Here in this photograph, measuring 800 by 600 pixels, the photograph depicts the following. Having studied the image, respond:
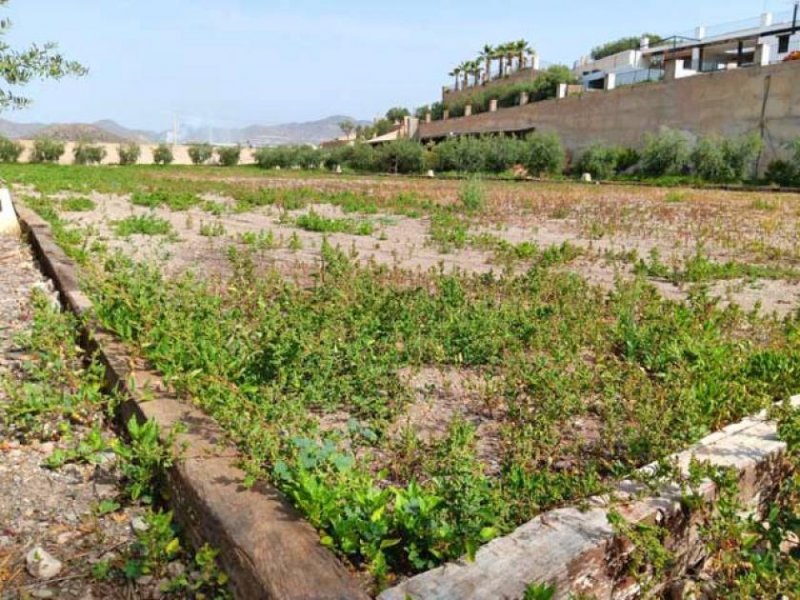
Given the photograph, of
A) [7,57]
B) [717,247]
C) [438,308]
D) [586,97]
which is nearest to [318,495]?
[438,308]

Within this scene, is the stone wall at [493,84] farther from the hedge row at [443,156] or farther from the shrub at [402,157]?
the hedge row at [443,156]

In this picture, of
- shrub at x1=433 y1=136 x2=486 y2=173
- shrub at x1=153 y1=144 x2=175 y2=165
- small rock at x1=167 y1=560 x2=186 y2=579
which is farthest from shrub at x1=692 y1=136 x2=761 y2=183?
shrub at x1=153 y1=144 x2=175 y2=165

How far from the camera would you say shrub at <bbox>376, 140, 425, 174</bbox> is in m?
47.6

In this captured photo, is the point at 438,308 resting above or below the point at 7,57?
→ below

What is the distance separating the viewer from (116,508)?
261 centimetres

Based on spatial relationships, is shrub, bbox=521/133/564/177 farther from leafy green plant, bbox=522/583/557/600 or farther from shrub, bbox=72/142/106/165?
leafy green plant, bbox=522/583/557/600

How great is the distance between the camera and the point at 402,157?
157ft

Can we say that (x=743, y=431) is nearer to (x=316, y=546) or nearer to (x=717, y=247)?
(x=316, y=546)

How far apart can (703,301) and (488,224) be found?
6.90 metres

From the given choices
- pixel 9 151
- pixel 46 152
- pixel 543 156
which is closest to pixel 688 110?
pixel 543 156

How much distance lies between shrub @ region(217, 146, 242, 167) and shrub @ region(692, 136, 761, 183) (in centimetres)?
4192

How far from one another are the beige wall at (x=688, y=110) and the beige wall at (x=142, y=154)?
29.1 metres

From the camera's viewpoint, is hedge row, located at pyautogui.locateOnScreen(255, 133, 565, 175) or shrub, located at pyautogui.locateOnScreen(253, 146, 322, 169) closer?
hedge row, located at pyautogui.locateOnScreen(255, 133, 565, 175)

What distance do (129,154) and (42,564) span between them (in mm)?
59685
